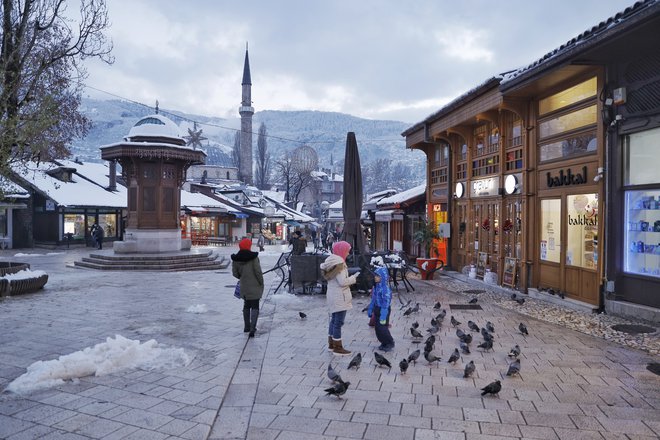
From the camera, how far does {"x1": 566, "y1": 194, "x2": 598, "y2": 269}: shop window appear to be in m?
9.63

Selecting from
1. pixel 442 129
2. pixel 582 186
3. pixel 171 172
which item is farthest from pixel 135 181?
pixel 582 186

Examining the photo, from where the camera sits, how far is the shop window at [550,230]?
426 inches

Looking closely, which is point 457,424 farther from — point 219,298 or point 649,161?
point 219,298

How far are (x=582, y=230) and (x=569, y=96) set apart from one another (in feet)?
9.84

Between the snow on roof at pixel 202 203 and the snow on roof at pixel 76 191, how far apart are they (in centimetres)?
486

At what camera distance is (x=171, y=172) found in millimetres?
20234

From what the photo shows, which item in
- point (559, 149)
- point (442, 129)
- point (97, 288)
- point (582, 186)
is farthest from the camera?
point (442, 129)

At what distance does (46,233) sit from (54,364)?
29.7 meters

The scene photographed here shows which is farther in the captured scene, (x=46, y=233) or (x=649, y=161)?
(x=46, y=233)

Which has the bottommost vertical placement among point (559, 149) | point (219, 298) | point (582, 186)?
point (219, 298)

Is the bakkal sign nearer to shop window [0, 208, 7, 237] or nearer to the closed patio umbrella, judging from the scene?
the closed patio umbrella

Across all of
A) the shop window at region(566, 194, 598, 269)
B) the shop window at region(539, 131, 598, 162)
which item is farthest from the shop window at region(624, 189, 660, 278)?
the shop window at region(539, 131, 598, 162)

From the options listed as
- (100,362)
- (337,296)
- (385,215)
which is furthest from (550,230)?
(385,215)

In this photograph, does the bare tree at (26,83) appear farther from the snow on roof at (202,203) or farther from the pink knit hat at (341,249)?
the snow on roof at (202,203)
